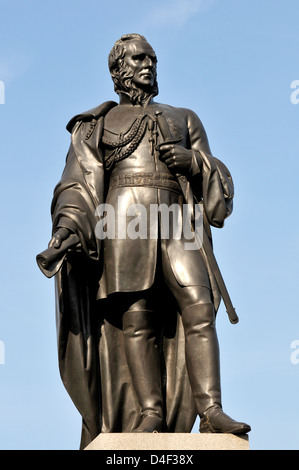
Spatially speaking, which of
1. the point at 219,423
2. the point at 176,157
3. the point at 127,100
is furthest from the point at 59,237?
the point at 219,423

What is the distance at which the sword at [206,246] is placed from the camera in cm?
1064

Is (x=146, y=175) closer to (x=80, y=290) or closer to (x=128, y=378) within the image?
(x=80, y=290)

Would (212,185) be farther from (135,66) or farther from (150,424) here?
(150,424)

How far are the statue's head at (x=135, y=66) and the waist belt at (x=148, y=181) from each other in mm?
987

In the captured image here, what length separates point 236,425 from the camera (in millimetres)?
9617

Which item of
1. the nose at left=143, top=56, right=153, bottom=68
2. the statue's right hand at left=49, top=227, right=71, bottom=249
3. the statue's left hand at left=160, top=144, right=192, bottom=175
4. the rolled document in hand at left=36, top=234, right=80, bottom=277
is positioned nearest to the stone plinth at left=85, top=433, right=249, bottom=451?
the rolled document in hand at left=36, top=234, right=80, bottom=277

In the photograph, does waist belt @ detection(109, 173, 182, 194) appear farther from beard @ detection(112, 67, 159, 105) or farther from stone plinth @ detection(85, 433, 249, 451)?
stone plinth @ detection(85, 433, 249, 451)

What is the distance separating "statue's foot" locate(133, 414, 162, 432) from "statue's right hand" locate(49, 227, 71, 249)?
1.90 metres

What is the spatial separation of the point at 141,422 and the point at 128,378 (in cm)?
68

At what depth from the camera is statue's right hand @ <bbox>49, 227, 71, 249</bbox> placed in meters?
10.4

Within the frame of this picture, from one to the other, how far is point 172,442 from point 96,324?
1904 mm

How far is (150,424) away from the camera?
10.2m
